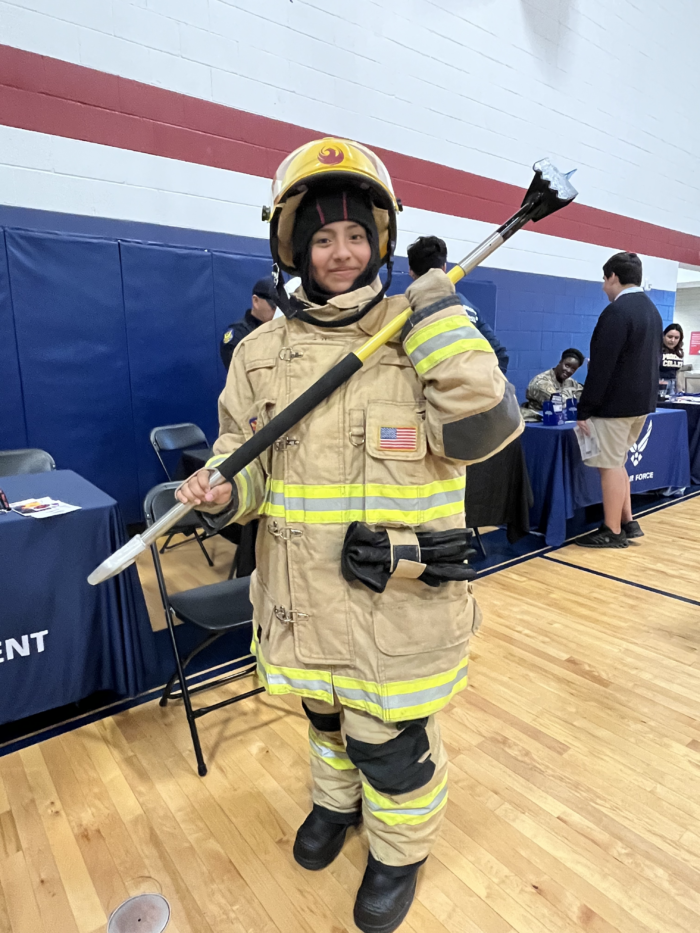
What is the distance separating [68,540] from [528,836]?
1.65 meters

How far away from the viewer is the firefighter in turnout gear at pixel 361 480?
106cm

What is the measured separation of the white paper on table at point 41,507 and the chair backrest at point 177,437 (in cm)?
171

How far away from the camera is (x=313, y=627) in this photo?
1146 millimetres

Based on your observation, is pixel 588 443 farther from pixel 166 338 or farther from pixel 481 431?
pixel 166 338

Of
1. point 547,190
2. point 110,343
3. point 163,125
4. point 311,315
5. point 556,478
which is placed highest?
point 163,125

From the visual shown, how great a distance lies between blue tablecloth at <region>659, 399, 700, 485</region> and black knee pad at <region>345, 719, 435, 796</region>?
4.84 metres

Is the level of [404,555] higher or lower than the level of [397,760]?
higher

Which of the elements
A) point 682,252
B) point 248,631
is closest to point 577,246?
point 682,252

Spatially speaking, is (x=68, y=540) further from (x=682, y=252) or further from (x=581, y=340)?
(x=682, y=252)

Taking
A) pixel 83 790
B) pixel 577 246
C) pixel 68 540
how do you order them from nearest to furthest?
1. pixel 83 790
2. pixel 68 540
3. pixel 577 246

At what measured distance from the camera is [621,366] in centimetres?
331

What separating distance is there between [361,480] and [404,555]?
17 centimetres

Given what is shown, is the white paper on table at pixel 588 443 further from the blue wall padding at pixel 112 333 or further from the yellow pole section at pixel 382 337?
the yellow pole section at pixel 382 337

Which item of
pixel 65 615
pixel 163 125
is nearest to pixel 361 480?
pixel 65 615
